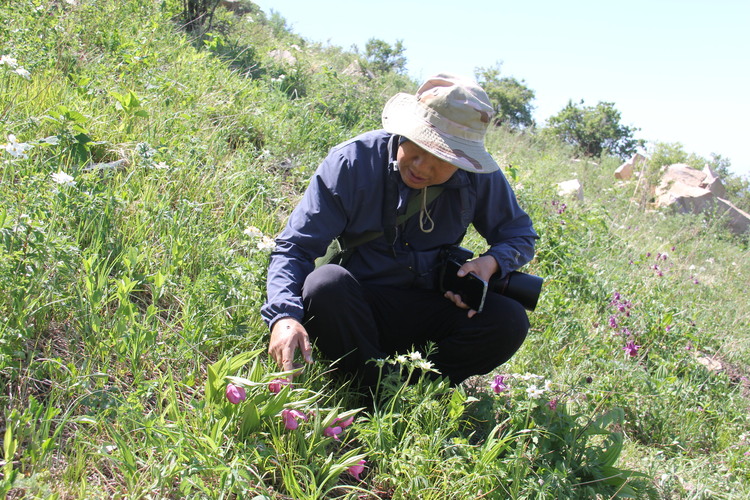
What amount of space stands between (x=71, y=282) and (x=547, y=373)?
2.42 m

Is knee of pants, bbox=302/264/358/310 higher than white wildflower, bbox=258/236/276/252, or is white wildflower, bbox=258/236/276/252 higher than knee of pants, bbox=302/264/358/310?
knee of pants, bbox=302/264/358/310

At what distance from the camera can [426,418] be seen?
2.36 metres

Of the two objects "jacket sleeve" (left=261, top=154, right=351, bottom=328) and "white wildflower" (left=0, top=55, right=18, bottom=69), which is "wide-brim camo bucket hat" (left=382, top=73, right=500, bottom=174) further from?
"white wildflower" (left=0, top=55, right=18, bottom=69)

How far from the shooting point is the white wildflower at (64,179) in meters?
2.48

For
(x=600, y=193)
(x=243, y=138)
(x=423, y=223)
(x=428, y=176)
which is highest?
(x=428, y=176)

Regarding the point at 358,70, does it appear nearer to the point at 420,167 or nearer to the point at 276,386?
the point at 420,167

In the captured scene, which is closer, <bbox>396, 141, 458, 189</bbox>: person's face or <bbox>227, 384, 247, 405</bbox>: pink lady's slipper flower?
<bbox>227, 384, 247, 405</bbox>: pink lady's slipper flower

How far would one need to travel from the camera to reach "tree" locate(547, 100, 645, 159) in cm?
1416

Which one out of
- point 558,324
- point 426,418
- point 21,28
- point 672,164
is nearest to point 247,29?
point 21,28

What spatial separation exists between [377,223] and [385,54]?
901 centimetres

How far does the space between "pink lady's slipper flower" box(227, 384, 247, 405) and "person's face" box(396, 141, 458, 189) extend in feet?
3.64

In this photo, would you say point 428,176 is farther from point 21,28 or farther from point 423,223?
point 21,28

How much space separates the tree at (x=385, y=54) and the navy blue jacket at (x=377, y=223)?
7.29m

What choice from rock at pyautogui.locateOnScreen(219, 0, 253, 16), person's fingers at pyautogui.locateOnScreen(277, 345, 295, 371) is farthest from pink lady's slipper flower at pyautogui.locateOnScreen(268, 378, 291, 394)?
rock at pyautogui.locateOnScreen(219, 0, 253, 16)
